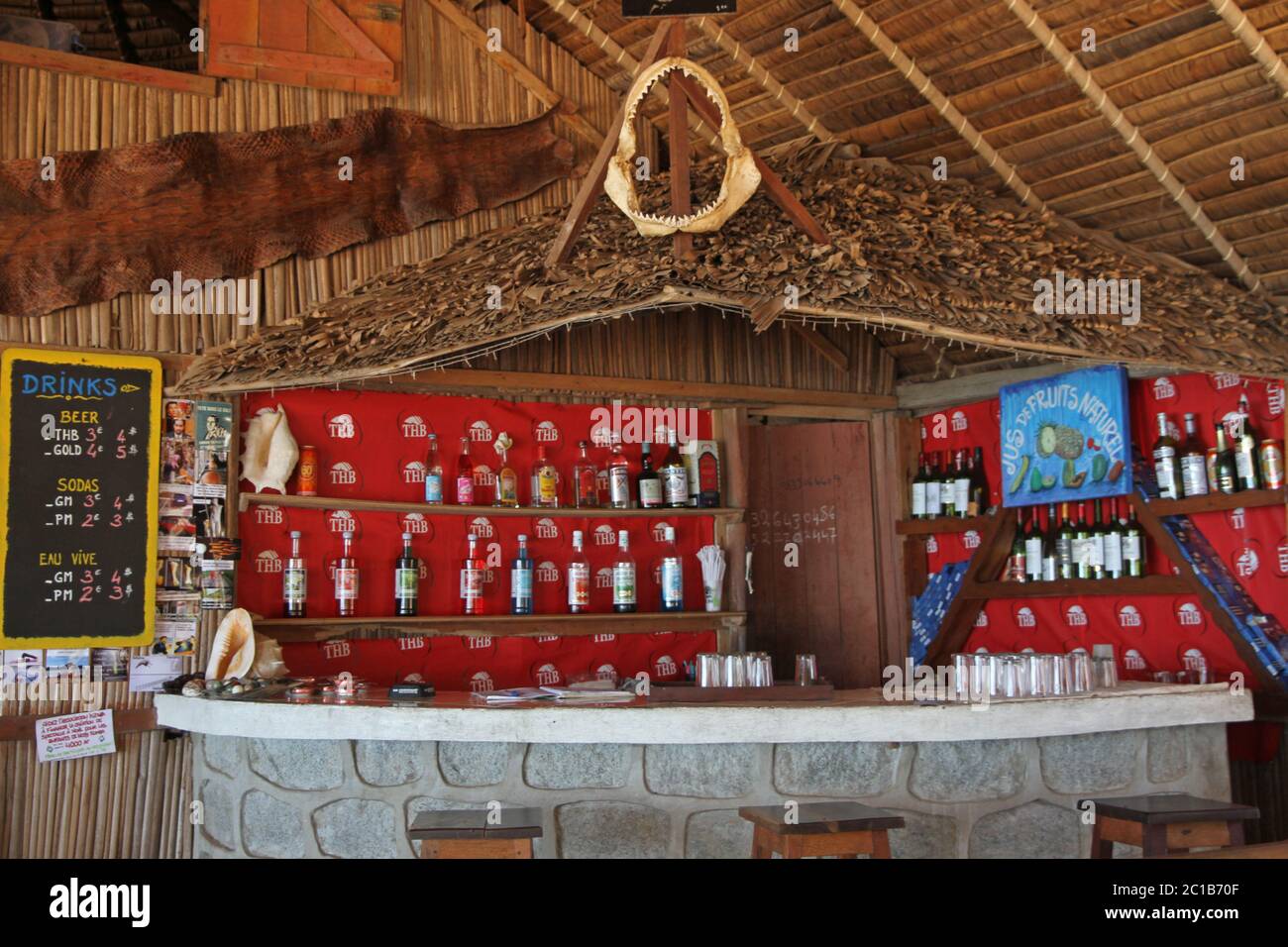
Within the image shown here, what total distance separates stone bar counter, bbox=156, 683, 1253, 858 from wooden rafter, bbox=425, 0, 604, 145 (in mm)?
3368

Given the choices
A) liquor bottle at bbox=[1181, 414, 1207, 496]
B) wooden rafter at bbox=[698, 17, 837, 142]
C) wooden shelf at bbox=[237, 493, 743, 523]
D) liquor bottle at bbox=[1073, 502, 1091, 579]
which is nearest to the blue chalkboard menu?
wooden shelf at bbox=[237, 493, 743, 523]

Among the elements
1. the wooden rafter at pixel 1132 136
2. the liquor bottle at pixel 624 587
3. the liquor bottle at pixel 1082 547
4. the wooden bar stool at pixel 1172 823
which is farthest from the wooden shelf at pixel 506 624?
the wooden rafter at pixel 1132 136

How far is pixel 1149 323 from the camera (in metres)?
5.39

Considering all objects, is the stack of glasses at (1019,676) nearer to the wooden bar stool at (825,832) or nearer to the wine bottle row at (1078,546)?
the wooden bar stool at (825,832)

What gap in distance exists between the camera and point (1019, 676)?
451 cm

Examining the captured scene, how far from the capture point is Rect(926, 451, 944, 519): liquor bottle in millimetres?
6738

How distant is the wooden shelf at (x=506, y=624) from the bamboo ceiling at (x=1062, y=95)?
248 cm

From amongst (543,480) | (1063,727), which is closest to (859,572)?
(543,480)

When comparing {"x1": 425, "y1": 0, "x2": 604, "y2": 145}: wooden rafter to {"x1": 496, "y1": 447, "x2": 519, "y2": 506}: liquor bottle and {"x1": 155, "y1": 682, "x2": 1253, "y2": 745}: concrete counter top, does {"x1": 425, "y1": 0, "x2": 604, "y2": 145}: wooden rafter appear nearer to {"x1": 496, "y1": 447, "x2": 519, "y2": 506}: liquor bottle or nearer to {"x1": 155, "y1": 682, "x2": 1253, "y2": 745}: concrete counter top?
{"x1": 496, "y1": 447, "x2": 519, "y2": 506}: liquor bottle

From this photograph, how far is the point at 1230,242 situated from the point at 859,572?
8.02 feet

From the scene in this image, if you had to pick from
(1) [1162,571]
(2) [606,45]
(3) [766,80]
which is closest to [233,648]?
(2) [606,45]

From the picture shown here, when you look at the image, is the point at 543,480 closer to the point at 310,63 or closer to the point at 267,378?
the point at 267,378

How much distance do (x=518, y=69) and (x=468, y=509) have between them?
2.34 meters

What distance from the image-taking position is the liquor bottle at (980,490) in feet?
Result: 21.5
